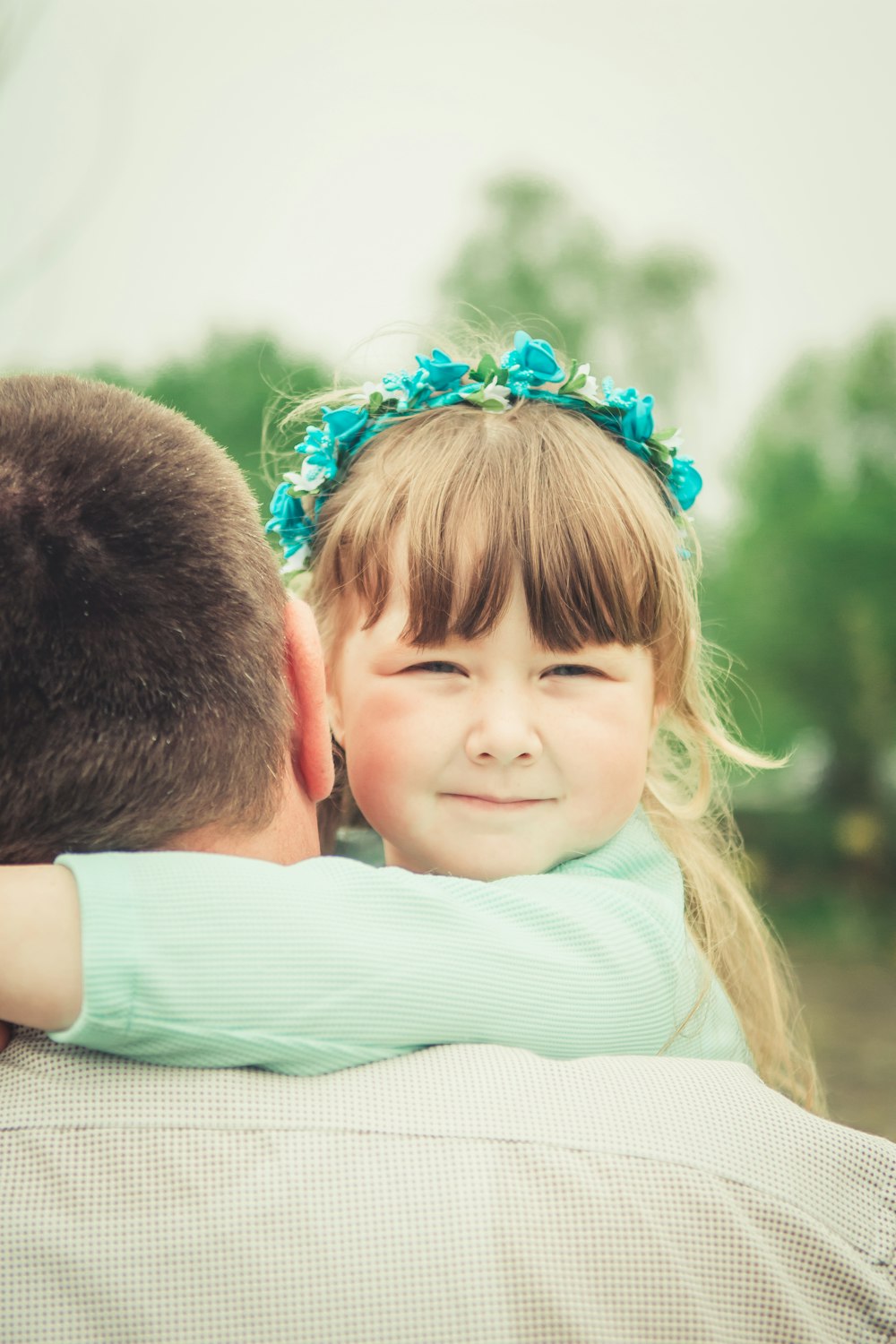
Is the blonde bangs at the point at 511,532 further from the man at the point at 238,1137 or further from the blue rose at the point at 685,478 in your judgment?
the man at the point at 238,1137

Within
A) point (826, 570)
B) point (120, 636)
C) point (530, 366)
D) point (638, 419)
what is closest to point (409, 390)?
point (530, 366)

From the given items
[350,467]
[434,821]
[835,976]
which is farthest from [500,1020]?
[835,976]

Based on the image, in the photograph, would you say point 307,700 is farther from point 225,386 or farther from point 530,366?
point 225,386

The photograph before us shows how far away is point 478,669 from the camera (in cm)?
197

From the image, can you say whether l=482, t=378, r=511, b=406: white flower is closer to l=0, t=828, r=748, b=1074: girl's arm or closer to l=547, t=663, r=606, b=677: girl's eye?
l=547, t=663, r=606, b=677: girl's eye

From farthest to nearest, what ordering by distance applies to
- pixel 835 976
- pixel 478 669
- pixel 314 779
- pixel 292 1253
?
1. pixel 835 976
2. pixel 478 669
3. pixel 314 779
4. pixel 292 1253

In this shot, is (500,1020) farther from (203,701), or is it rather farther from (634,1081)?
(203,701)

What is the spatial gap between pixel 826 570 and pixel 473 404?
1009cm

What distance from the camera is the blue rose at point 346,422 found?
2.37 meters

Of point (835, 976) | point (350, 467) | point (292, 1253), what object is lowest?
point (835, 976)

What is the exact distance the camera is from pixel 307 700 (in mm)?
1492

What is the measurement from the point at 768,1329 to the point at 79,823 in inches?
32.0

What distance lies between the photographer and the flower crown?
227 cm

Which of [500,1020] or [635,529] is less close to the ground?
[635,529]
